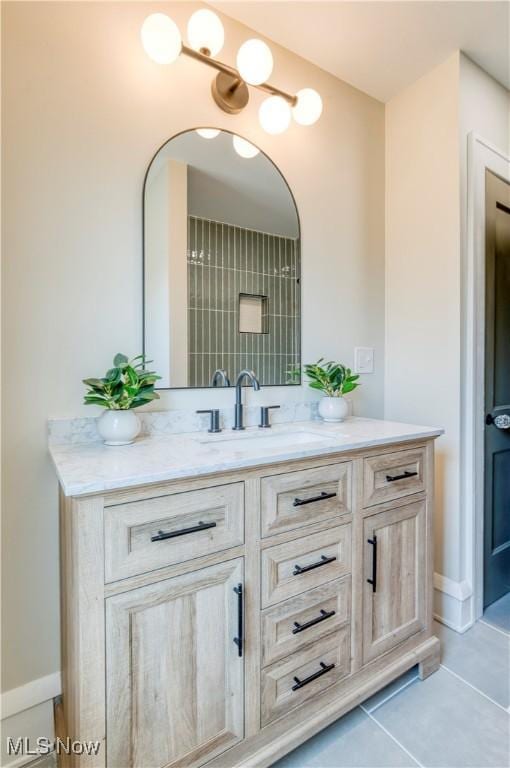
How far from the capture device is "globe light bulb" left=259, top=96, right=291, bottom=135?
1511mm

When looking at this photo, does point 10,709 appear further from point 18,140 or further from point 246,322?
point 18,140

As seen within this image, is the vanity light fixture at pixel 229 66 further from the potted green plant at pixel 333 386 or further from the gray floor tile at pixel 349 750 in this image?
the gray floor tile at pixel 349 750

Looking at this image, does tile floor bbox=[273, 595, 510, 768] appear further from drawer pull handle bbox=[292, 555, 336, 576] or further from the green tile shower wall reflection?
the green tile shower wall reflection

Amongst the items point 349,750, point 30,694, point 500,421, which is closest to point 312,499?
point 349,750

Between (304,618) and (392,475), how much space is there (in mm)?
523

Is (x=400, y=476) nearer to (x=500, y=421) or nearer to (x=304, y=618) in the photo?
(x=304, y=618)

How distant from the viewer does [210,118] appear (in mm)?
1455

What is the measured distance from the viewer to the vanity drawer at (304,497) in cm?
100

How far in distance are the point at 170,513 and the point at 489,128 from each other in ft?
7.34

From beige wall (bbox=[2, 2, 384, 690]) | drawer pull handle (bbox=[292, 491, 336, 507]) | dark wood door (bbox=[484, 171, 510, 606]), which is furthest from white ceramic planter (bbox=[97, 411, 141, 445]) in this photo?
dark wood door (bbox=[484, 171, 510, 606])

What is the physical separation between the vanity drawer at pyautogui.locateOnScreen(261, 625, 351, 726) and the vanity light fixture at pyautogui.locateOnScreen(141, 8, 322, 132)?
6.04ft

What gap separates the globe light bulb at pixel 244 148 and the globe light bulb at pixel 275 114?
3.5 inches

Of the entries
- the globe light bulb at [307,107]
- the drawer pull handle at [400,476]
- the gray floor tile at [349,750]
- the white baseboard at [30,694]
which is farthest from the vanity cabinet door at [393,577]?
the globe light bulb at [307,107]

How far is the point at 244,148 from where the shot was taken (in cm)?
155
